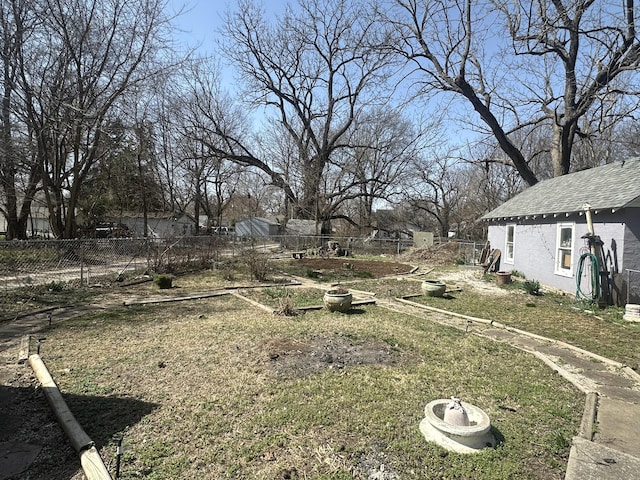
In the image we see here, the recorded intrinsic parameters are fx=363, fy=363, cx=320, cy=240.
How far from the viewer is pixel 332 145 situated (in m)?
31.5

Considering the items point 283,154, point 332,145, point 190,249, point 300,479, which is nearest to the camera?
point 300,479

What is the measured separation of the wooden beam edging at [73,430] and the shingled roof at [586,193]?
10.5 meters

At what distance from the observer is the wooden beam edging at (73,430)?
104 inches

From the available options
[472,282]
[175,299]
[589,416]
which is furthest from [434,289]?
[175,299]

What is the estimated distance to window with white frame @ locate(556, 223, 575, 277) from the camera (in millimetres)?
10422

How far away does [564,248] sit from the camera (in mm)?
10656

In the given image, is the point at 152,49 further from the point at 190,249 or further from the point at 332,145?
the point at 332,145

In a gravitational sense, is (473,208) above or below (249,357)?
above

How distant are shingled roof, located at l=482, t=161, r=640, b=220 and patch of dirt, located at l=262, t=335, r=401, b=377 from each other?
711 centimetres

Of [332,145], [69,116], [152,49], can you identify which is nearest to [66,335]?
[69,116]

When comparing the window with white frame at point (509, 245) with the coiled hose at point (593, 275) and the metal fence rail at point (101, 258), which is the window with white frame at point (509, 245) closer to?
the coiled hose at point (593, 275)

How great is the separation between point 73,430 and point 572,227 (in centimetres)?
1186

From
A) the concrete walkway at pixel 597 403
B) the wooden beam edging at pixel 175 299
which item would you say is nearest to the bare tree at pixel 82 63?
the wooden beam edging at pixel 175 299

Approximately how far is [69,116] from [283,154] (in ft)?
77.5
